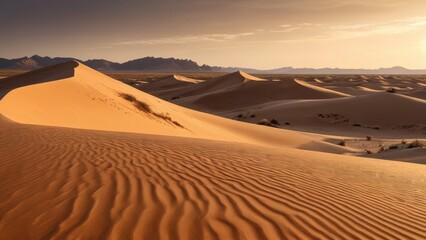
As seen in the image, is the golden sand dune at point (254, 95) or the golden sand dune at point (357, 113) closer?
the golden sand dune at point (357, 113)

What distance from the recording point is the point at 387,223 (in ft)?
14.4

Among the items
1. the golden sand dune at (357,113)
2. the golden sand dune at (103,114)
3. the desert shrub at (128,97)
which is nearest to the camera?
the golden sand dune at (103,114)

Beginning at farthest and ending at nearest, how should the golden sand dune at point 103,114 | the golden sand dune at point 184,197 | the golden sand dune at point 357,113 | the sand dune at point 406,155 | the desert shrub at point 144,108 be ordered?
1. the golden sand dune at point 357,113
2. the desert shrub at point 144,108
3. the sand dune at point 406,155
4. the golden sand dune at point 103,114
5. the golden sand dune at point 184,197

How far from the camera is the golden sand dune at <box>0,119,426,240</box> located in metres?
3.62

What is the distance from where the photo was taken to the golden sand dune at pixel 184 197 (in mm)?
3623

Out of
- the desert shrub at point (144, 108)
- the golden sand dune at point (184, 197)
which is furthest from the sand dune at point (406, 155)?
the desert shrub at point (144, 108)

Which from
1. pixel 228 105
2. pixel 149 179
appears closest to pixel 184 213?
pixel 149 179

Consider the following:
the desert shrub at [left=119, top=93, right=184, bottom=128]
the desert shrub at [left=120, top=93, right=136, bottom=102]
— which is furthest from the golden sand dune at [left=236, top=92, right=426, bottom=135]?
the desert shrub at [left=120, top=93, right=136, bottom=102]

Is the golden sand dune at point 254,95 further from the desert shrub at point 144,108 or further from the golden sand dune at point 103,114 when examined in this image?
the desert shrub at point 144,108

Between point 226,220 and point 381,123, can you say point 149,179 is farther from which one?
point 381,123

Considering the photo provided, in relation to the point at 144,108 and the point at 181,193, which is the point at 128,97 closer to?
the point at 144,108

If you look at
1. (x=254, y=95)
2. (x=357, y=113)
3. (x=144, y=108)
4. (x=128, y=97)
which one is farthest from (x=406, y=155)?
(x=254, y=95)

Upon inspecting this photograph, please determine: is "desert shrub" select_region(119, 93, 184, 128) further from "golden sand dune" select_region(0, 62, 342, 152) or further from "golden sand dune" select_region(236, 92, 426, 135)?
"golden sand dune" select_region(236, 92, 426, 135)

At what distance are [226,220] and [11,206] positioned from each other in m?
2.21
